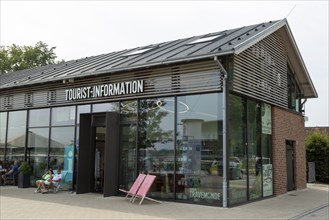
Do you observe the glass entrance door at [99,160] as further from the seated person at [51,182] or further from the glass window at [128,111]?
the glass window at [128,111]

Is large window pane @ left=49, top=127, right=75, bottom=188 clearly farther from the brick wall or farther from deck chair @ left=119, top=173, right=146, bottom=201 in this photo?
the brick wall

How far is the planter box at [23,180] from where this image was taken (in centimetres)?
1455

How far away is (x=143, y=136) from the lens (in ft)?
39.6

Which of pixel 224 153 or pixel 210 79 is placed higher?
pixel 210 79

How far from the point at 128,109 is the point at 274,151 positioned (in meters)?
5.30

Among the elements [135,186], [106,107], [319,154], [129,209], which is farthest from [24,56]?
Result: [129,209]

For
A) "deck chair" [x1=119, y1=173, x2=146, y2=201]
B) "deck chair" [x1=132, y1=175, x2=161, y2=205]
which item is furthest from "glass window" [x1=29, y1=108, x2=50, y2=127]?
"deck chair" [x1=132, y1=175, x2=161, y2=205]

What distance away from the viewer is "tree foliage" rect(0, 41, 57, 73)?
34281 millimetres

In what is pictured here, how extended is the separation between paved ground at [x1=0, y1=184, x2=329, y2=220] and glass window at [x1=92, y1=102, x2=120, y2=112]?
9.16ft

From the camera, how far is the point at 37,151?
15000mm

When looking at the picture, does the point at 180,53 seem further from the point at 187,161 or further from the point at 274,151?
the point at 274,151

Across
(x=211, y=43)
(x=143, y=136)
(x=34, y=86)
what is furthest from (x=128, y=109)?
(x=34, y=86)

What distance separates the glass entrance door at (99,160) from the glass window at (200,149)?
3.48 m

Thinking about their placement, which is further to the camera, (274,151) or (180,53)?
(274,151)
